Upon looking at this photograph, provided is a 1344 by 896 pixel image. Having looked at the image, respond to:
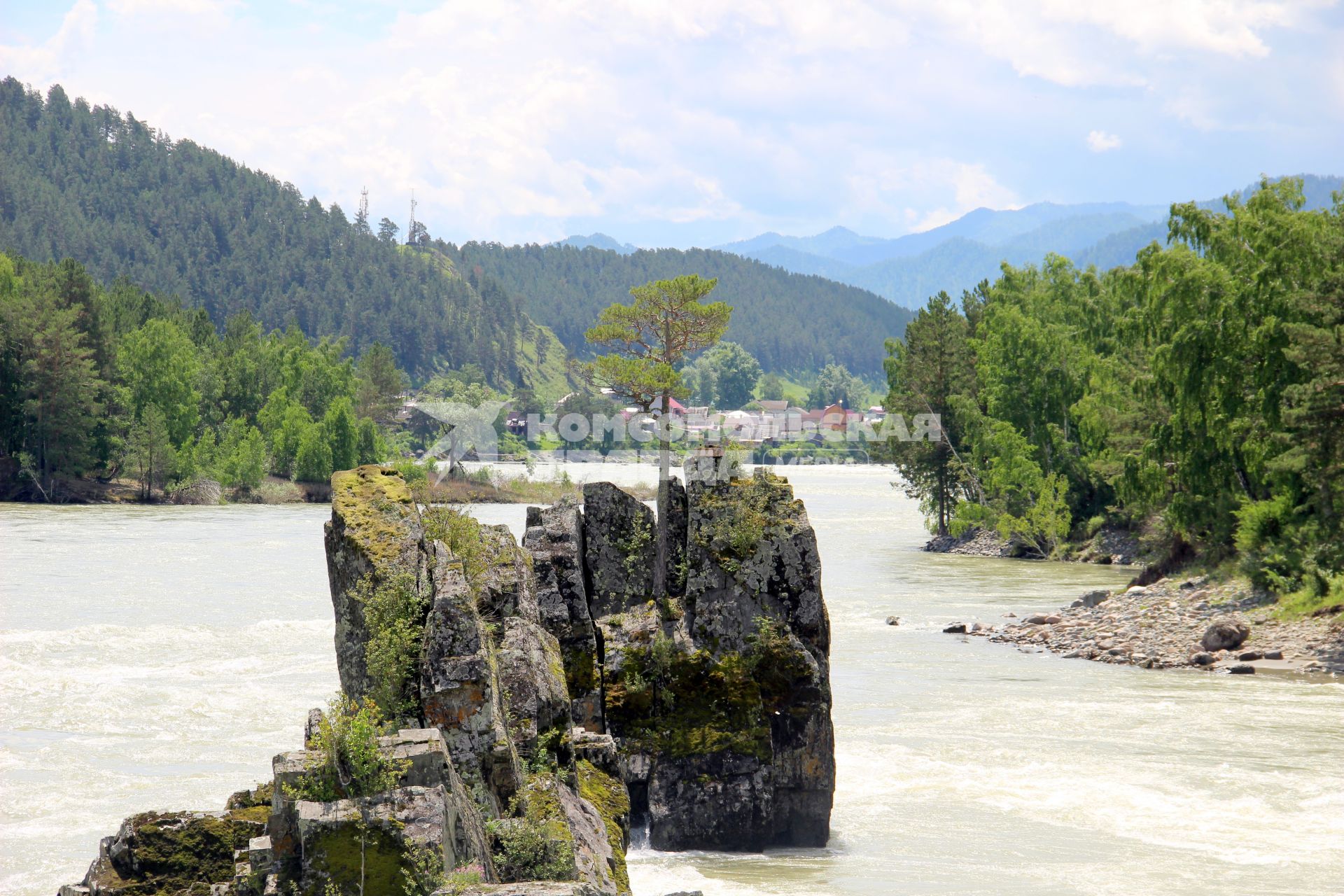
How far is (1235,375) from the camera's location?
1558 inches

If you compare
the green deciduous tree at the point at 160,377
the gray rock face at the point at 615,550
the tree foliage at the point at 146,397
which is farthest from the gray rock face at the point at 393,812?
the green deciduous tree at the point at 160,377

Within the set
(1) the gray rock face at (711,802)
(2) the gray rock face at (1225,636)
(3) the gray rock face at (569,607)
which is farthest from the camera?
(2) the gray rock face at (1225,636)

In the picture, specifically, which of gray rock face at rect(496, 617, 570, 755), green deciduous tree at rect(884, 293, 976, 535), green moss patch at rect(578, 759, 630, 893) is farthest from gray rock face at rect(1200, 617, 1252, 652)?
green deciduous tree at rect(884, 293, 976, 535)

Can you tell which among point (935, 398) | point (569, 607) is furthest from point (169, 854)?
point (935, 398)

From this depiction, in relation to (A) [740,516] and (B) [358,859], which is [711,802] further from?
(B) [358,859]

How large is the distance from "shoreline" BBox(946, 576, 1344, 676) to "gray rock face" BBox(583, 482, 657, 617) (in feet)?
69.7

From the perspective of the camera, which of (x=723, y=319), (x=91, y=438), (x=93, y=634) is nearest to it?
(x=93, y=634)

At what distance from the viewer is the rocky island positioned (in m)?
8.94

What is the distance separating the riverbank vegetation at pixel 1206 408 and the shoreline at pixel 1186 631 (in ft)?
4.30

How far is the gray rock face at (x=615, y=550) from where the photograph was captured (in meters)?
18.0

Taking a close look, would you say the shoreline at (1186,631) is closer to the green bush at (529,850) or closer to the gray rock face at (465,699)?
the green bush at (529,850)

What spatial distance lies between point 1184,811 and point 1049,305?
62.5 meters

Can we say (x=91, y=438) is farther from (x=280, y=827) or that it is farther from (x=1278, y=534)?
(x=280, y=827)

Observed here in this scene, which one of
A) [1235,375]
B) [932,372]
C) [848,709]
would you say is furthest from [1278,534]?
[932,372]
